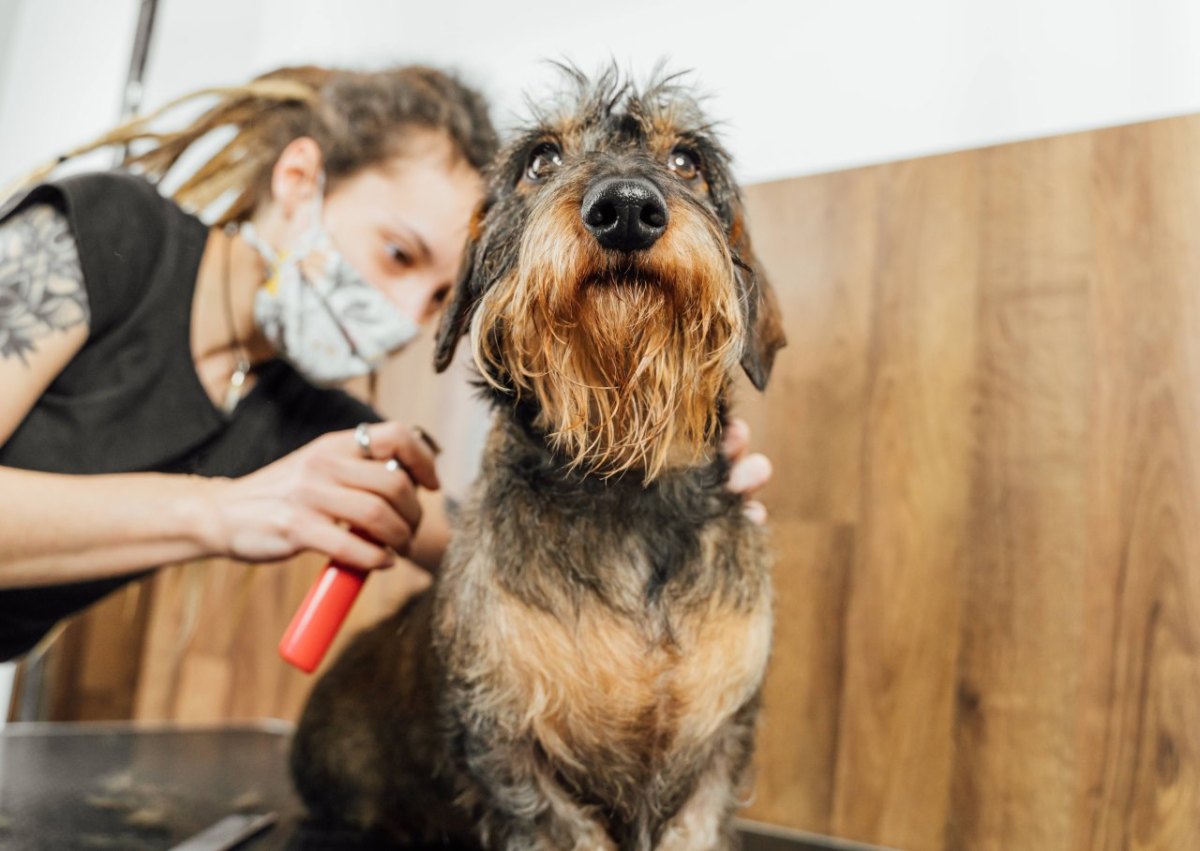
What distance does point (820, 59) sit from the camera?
1.80 metres

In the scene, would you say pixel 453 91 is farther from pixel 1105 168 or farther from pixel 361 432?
pixel 1105 168

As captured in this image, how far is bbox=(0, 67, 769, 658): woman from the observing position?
1.32 metres

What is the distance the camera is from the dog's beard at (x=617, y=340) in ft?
3.10

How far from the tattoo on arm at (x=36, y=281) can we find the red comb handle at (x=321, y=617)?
59 centimetres

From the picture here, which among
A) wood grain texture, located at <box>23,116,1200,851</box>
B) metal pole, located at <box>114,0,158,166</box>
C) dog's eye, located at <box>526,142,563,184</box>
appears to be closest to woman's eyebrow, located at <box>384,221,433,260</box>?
dog's eye, located at <box>526,142,563,184</box>

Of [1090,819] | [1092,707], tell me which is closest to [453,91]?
[1092,707]

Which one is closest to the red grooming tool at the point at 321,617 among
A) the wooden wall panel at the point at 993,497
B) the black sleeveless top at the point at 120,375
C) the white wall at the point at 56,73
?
the black sleeveless top at the point at 120,375

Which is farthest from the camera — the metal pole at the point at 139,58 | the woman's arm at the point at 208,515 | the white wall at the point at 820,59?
the metal pole at the point at 139,58

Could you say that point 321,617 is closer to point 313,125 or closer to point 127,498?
point 127,498

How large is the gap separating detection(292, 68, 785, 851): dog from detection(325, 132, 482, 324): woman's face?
0.44m

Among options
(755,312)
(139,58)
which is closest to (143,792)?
(755,312)

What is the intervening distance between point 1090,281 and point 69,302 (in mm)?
1701

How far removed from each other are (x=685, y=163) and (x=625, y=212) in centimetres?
35

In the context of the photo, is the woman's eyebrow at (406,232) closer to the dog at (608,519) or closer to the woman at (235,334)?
the woman at (235,334)
